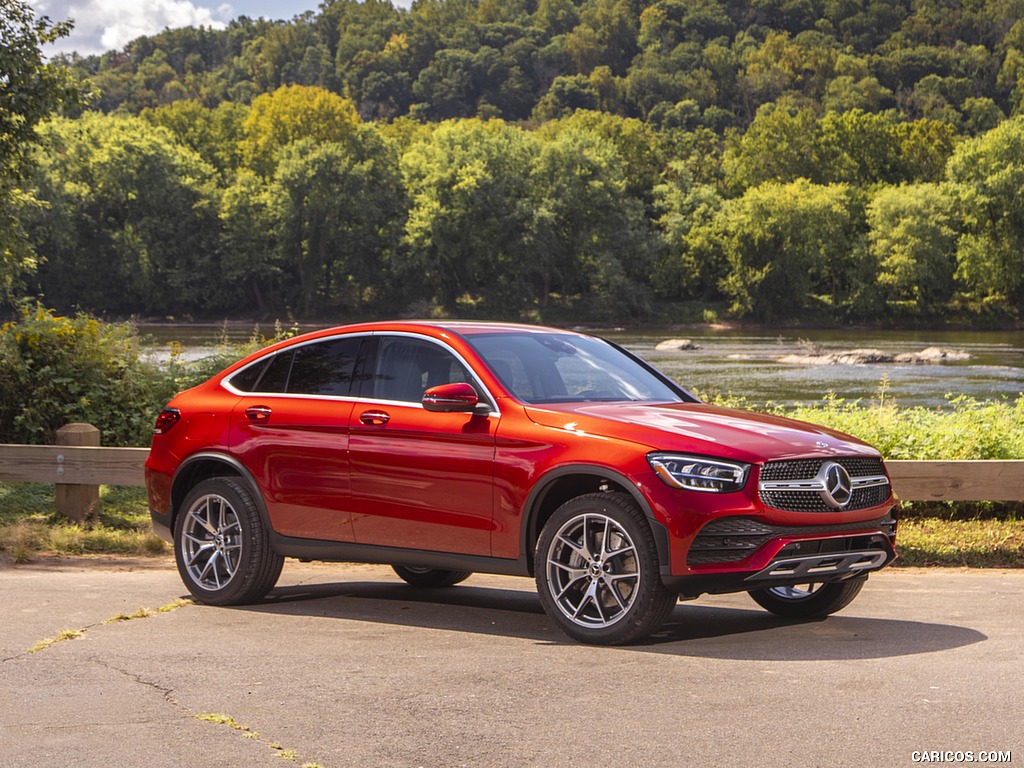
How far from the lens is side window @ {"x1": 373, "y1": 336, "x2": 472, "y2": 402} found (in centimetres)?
797

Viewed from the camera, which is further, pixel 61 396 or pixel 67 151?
pixel 67 151

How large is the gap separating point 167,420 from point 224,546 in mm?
1010

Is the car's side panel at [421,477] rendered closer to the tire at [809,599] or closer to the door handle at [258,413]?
the door handle at [258,413]

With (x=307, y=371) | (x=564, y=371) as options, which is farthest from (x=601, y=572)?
(x=307, y=371)

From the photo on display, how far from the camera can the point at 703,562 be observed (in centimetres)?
681

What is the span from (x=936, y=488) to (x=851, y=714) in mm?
5692

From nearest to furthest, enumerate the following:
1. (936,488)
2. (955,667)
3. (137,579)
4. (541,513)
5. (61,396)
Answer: (955,667) < (541,513) < (137,579) < (936,488) < (61,396)

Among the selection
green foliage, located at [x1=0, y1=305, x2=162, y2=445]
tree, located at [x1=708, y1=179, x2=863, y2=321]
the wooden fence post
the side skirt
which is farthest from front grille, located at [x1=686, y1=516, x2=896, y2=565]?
tree, located at [x1=708, y1=179, x2=863, y2=321]

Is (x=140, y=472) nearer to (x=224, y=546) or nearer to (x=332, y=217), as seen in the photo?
(x=224, y=546)

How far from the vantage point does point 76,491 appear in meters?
12.3

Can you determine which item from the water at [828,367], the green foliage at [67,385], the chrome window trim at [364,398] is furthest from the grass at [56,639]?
the water at [828,367]

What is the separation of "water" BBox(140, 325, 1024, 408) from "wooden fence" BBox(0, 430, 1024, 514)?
526 cm

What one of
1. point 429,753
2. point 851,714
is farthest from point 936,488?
point 429,753

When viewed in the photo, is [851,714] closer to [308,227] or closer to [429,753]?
[429,753]
